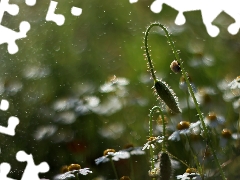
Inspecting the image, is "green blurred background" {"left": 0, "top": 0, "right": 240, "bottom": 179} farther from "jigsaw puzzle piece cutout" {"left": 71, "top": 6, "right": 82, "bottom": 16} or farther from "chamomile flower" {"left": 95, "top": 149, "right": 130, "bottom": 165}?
"chamomile flower" {"left": 95, "top": 149, "right": 130, "bottom": 165}

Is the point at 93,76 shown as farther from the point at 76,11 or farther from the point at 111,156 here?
the point at 111,156

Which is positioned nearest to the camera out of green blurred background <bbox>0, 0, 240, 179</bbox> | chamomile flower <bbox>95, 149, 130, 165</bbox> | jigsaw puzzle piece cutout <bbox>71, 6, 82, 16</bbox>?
chamomile flower <bbox>95, 149, 130, 165</bbox>

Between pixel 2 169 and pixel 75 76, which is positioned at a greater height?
pixel 75 76

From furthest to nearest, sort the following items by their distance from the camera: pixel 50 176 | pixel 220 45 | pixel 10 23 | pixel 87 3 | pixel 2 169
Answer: pixel 87 3, pixel 220 45, pixel 10 23, pixel 50 176, pixel 2 169

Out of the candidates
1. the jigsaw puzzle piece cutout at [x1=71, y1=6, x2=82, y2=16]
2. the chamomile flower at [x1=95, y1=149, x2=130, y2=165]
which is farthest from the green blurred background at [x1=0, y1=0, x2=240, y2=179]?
the chamomile flower at [x1=95, y1=149, x2=130, y2=165]

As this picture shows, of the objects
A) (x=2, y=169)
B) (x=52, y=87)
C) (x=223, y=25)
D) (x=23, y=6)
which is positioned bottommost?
(x=2, y=169)

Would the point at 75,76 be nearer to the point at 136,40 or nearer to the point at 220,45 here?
the point at 136,40

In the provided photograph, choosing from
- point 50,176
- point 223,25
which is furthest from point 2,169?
point 223,25

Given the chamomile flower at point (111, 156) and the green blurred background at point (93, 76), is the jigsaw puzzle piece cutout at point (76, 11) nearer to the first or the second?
the green blurred background at point (93, 76)

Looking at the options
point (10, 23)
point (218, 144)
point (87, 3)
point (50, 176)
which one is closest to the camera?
point (218, 144)
